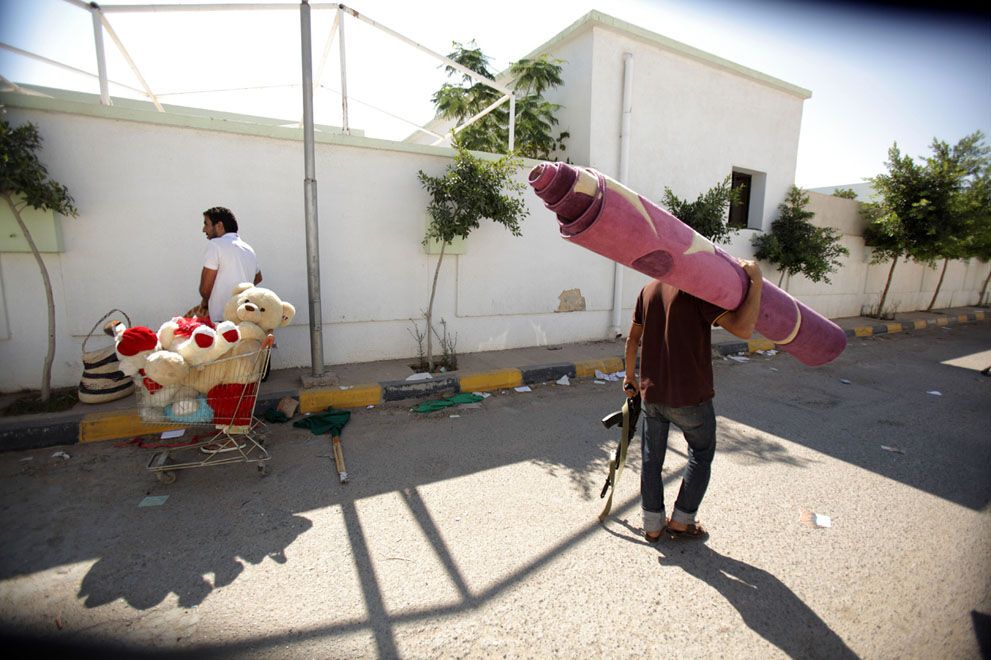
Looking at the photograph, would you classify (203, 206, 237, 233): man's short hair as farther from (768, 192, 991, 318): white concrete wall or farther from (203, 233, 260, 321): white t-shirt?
(768, 192, 991, 318): white concrete wall

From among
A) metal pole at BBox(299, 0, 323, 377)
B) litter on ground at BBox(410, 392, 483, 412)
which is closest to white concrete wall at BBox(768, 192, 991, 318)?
litter on ground at BBox(410, 392, 483, 412)

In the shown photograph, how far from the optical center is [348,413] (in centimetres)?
466

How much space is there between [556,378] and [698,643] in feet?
14.1

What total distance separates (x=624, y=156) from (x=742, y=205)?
4264 millimetres

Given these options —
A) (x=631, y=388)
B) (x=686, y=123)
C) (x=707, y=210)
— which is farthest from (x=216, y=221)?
(x=686, y=123)

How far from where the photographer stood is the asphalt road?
2029mm

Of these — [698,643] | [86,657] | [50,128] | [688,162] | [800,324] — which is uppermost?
[688,162]

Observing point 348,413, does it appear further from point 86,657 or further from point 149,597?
point 86,657

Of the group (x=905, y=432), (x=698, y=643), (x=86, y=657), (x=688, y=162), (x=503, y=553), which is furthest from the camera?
(x=688, y=162)

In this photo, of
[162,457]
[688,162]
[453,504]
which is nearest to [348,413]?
[162,457]

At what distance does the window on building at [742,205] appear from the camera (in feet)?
32.9

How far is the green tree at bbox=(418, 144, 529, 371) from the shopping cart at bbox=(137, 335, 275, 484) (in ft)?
8.57

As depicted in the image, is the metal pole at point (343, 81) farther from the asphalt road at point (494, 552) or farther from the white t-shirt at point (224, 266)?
the asphalt road at point (494, 552)

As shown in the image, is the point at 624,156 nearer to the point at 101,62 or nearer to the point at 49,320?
the point at 101,62
